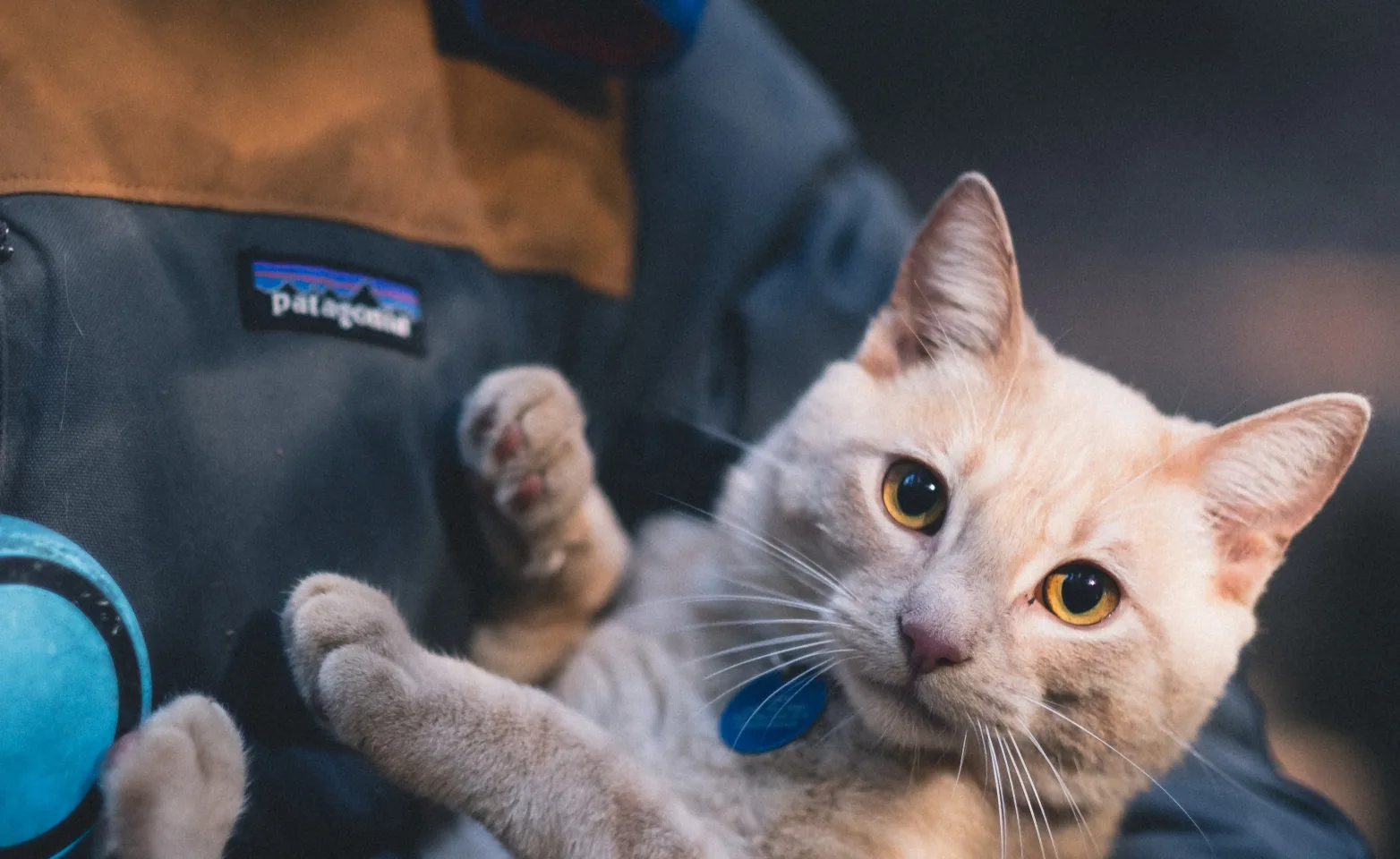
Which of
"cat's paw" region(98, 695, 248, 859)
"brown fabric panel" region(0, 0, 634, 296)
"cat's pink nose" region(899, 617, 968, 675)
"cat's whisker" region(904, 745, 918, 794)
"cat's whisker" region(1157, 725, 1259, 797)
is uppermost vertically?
"brown fabric panel" region(0, 0, 634, 296)

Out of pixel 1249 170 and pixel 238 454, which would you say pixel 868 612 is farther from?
pixel 1249 170

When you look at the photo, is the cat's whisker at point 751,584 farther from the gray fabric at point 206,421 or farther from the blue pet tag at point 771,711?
the gray fabric at point 206,421

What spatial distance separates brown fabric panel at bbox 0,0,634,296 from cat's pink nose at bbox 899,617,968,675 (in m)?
0.63

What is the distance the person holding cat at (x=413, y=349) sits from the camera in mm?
735

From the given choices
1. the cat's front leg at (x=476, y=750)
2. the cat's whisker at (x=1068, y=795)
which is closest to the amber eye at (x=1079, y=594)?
the cat's whisker at (x=1068, y=795)

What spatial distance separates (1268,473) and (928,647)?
1.26 feet

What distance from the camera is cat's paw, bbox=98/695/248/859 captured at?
2.19 ft

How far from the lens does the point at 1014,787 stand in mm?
863

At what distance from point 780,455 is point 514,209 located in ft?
1.44

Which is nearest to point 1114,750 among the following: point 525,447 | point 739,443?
point 739,443

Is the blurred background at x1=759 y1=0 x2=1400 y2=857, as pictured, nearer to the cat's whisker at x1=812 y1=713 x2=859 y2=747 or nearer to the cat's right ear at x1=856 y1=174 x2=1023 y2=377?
the cat's right ear at x1=856 y1=174 x2=1023 y2=377

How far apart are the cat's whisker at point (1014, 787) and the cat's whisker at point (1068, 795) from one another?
22 mm

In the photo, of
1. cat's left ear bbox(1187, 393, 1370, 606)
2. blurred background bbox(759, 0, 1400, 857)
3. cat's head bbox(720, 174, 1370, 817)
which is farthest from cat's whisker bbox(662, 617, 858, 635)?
blurred background bbox(759, 0, 1400, 857)

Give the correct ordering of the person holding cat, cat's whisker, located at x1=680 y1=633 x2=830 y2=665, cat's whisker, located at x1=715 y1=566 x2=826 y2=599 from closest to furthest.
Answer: the person holding cat → cat's whisker, located at x1=680 y1=633 x2=830 y2=665 → cat's whisker, located at x1=715 y1=566 x2=826 y2=599
